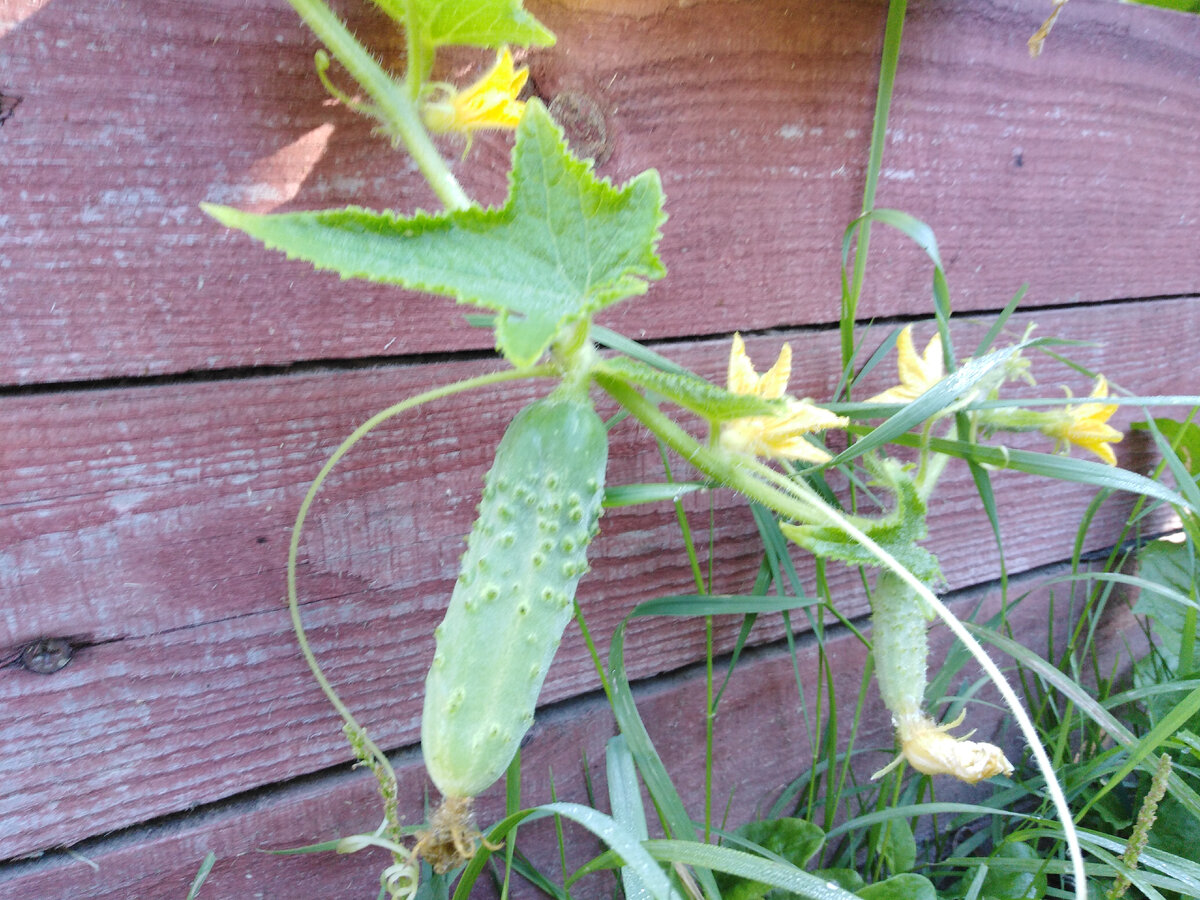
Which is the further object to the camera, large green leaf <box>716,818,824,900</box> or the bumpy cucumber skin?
large green leaf <box>716,818,824,900</box>

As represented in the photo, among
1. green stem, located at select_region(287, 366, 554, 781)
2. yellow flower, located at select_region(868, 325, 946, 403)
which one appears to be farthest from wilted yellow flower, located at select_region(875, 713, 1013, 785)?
green stem, located at select_region(287, 366, 554, 781)

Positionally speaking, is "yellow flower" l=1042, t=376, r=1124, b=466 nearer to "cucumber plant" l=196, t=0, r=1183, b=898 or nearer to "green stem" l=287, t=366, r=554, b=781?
"cucumber plant" l=196, t=0, r=1183, b=898

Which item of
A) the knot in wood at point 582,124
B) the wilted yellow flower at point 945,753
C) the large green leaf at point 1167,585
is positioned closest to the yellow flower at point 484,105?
the knot in wood at point 582,124

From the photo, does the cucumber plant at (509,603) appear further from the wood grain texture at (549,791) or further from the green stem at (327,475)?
the wood grain texture at (549,791)

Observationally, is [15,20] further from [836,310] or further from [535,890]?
[535,890]

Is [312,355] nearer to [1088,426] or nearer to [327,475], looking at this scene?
[327,475]

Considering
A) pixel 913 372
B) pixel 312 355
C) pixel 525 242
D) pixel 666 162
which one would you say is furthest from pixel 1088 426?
pixel 312 355
